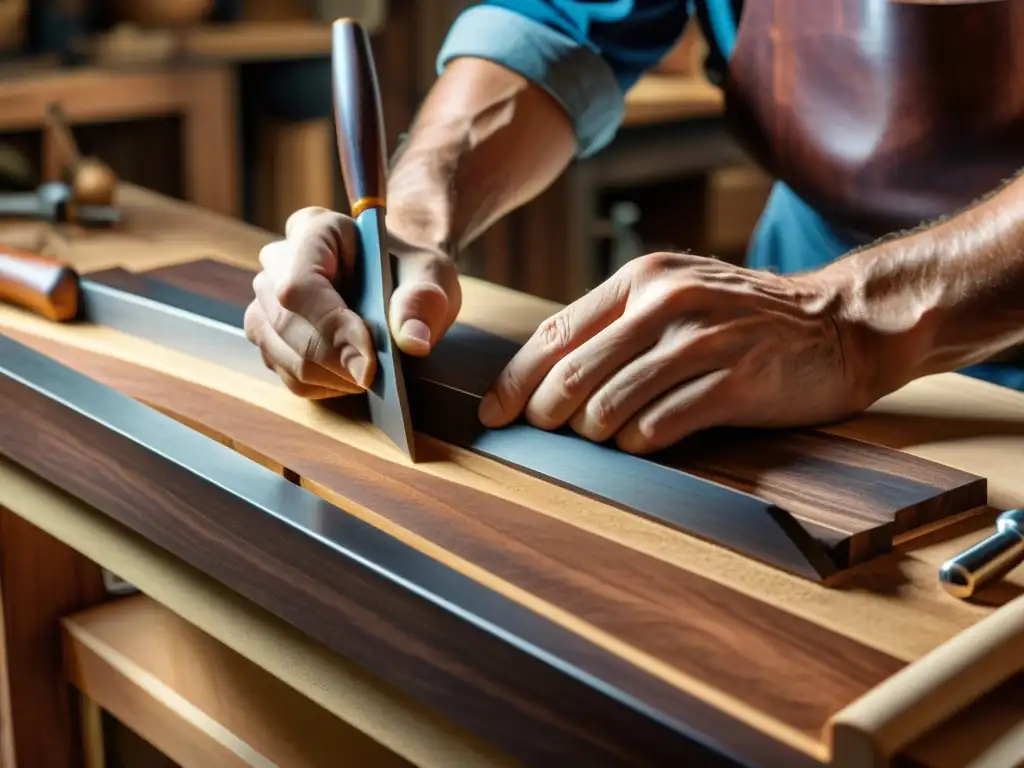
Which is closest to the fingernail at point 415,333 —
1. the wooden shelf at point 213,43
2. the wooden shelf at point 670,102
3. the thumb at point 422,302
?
the thumb at point 422,302

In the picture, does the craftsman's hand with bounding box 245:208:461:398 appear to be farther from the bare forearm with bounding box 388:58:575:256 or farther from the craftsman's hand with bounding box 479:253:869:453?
the bare forearm with bounding box 388:58:575:256

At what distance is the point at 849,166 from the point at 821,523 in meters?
0.69

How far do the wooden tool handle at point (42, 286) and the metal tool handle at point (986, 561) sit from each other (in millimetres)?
812

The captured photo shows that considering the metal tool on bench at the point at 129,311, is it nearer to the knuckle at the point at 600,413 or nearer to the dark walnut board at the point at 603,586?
the dark walnut board at the point at 603,586

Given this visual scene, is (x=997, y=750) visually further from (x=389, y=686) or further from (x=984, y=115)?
(x=984, y=115)

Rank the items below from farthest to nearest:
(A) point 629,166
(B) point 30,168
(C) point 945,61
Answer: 1. (A) point 629,166
2. (B) point 30,168
3. (C) point 945,61

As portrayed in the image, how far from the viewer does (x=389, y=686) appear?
0.75 m

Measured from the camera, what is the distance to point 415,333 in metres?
0.86

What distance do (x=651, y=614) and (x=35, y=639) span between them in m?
0.71

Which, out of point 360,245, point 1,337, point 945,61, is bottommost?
point 1,337

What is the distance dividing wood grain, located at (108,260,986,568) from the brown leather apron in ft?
1.68

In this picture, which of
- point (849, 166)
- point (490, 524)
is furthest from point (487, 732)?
point (849, 166)

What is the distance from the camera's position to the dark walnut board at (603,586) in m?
0.55

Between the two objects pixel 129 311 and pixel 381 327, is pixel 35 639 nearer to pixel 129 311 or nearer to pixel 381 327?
pixel 129 311
